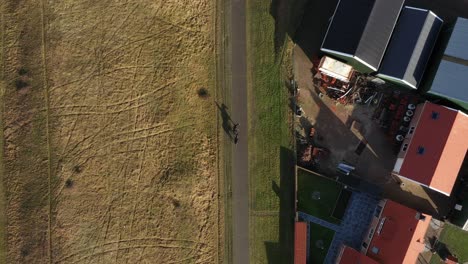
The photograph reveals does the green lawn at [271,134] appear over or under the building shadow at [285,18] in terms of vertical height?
under

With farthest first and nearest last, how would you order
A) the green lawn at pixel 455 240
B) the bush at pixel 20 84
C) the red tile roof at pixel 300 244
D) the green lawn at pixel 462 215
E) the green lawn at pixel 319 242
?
1. the bush at pixel 20 84
2. the green lawn at pixel 319 242
3. the green lawn at pixel 455 240
4. the red tile roof at pixel 300 244
5. the green lawn at pixel 462 215

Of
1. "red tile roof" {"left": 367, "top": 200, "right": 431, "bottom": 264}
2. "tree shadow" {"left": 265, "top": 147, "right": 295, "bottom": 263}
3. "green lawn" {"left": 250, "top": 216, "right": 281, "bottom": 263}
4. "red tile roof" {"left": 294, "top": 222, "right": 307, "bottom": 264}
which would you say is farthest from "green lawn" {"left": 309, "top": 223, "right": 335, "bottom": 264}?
"red tile roof" {"left": 367, "top": 200, "right": 431, "bottom": 264}

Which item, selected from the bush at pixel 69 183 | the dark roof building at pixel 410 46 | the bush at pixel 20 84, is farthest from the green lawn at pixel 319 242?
the bush at pixel 20 84

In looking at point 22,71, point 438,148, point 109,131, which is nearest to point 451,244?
point 438,148

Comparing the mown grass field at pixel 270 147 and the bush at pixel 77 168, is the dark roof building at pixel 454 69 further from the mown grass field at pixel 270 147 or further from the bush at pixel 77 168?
the bush at pixel 77 168

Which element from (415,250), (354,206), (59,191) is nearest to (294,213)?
(354,206)

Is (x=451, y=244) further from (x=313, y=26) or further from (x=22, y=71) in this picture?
(x=22, y=71)

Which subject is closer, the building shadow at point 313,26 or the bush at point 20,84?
the building shadow at point 313,26
